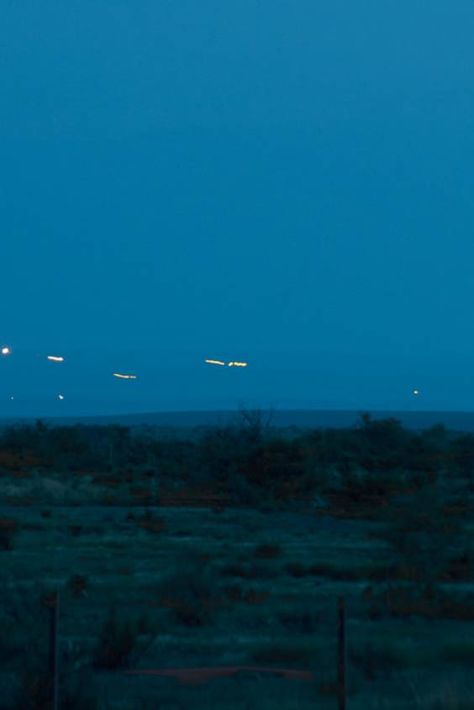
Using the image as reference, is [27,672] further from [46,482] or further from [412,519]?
[46,482]

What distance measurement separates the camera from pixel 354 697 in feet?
45.6

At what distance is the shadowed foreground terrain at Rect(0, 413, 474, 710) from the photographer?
14156 mm

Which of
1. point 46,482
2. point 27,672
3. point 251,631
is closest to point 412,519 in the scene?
point 251,631

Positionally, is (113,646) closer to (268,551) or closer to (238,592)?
(238,592)

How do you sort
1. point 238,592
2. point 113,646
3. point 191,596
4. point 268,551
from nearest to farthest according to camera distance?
point 113,646, point 191,596, point 238,592, point 268,551

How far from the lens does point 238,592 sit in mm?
22031

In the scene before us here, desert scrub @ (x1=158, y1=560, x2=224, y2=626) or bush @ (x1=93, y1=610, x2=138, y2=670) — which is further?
desert scrub @ (x1=158, y1=560, x2=224, y2=626)

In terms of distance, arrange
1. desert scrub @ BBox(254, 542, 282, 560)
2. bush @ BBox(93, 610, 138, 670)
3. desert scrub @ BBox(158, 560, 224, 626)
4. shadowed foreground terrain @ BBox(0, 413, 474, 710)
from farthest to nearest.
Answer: desert scrub @ BBox(254, 542, 282, 560) → desert scrub @ BBox(158, 560, 224, 626) → bush @ BBox(93, 610, 138, 670) → shadowed foreground terrain @ BBox(0, 413, 474, 710)

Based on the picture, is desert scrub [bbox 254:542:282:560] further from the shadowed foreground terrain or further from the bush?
the bush

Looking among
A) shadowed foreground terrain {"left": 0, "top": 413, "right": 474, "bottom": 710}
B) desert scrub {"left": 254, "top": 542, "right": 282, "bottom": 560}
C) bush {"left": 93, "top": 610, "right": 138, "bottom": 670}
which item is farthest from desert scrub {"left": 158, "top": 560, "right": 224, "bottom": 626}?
desert scrub {"left": 254, "top": 542, "right": 282, "bottom": 560}

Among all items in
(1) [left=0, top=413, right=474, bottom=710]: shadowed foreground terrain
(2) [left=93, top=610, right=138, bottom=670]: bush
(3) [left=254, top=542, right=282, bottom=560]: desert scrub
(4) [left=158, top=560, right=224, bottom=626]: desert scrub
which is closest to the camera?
(1) [left=0, top=413, right=474, bottom=710]: shadowed foreground terrain

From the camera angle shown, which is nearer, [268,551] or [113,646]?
[113,646]

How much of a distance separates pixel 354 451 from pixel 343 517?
24.3m

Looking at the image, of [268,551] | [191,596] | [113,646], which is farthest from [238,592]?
[268,551]
